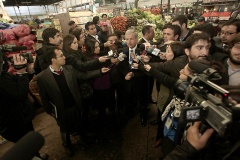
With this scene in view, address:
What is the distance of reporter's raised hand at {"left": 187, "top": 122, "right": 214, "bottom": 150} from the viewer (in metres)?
0.94

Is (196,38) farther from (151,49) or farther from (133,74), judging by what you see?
(133,74)

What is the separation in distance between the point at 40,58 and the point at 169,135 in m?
2.48

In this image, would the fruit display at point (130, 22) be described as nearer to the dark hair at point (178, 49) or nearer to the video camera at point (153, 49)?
the video camera at point (153, 49)

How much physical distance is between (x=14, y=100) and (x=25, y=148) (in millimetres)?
1477

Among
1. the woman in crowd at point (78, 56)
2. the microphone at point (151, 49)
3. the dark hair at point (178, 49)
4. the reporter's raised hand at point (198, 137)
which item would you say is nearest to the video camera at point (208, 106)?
the reporter's raised hand at point (198, 137)

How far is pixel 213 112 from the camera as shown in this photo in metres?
0.79

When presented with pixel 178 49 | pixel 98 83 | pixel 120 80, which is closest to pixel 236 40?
pixel 178 49

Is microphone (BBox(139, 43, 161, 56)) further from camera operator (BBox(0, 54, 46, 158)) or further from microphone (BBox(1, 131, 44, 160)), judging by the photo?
microphone (BBox(1, 131, 44, 160))

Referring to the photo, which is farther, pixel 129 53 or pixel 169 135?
pixel 129 53

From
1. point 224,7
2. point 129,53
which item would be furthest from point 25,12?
point 129,53

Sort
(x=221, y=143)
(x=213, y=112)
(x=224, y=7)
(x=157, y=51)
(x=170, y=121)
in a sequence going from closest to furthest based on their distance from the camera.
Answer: (x=213, y=112), (x=221, y=143), (x=170, y=121), (x=157, y=51), (x=224, y=7)

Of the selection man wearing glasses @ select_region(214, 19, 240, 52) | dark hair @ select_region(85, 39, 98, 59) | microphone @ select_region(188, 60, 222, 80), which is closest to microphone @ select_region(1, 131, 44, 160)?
microphone @ select_region(188, 60, 222, 80)

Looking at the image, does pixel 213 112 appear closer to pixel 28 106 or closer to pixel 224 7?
pixel 28 106

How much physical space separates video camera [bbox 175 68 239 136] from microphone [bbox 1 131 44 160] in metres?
0.70
